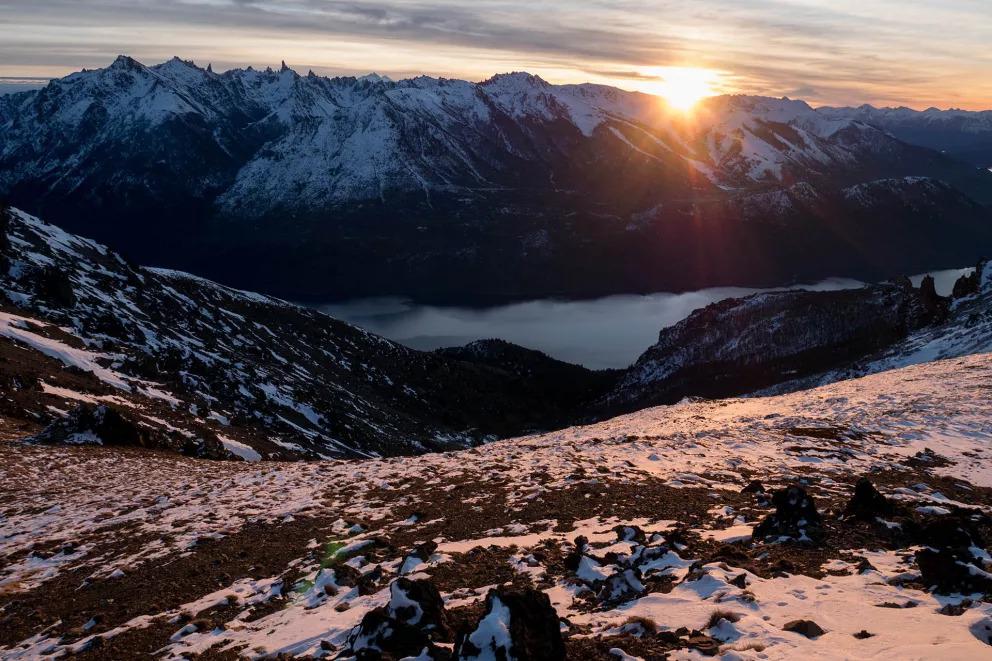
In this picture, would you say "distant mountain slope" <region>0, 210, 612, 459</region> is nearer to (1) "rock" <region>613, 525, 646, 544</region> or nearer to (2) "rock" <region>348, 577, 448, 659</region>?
(1) "rock" <region>613, 525, 646, 544</region>

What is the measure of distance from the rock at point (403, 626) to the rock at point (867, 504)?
368 inches

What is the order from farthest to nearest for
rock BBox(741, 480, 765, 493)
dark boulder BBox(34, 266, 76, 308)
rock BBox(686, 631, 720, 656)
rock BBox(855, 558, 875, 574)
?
dark boulder BBox(34, 266, 76, 308) → rock BBox(741, 480, 765, 493) → rock BBox(855, 558, 875, 574) → rock BBox(686, 631, 720, 656)

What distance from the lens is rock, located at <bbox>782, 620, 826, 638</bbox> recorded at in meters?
8.64

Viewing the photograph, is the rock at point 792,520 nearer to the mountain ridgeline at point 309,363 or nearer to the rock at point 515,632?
the rock at point 515,632

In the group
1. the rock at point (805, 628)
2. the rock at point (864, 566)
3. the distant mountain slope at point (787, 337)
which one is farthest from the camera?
the distant mountain slope at point (787, 337)

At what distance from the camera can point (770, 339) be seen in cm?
12512

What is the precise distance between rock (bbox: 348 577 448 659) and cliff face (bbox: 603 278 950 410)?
103 m

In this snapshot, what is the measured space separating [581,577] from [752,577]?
9.10ft

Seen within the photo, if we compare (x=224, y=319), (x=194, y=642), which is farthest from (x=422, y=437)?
(x=194, y=642)

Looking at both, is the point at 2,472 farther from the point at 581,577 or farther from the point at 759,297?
the point at 759,297

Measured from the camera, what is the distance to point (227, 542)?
16.0 meters

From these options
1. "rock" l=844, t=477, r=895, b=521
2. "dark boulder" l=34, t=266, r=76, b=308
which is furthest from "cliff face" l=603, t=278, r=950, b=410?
"rock" l=844, t=477, r=895, b=521

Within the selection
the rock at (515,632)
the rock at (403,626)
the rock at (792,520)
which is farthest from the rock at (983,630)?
the rock at (403,626)

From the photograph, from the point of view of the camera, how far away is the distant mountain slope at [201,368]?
3934 cm
